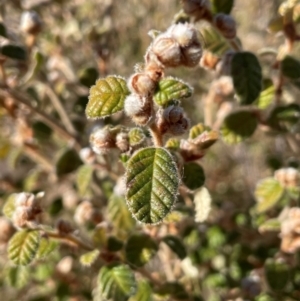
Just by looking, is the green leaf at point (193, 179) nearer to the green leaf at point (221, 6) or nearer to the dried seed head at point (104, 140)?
the dried seed head at point (104, 140)

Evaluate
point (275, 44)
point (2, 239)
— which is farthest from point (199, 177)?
point (275, 44)

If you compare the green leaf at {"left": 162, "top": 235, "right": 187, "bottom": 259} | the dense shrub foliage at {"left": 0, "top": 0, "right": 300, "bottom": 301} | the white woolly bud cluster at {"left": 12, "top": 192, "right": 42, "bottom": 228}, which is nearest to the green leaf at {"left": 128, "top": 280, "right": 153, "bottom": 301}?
the dense shrub foliage at {"left": 0, "top": 0, "right": 300, "bottom": 301}

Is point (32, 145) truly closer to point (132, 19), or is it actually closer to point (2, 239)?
point (2, 239)

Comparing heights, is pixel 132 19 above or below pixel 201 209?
below

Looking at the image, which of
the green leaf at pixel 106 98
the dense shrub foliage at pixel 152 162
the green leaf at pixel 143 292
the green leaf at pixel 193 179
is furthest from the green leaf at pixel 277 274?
the green leaf at pixel 106 98

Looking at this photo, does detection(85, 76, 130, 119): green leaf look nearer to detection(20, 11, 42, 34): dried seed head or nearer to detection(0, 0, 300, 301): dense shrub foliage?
detection(0, 0, 300, 301): dense shrub foliage

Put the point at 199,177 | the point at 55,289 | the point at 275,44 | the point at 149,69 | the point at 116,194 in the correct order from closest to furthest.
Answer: the point at 149,69, the point at 199,177, the point at 116,194, the point at 55,289, the point at 275,44
